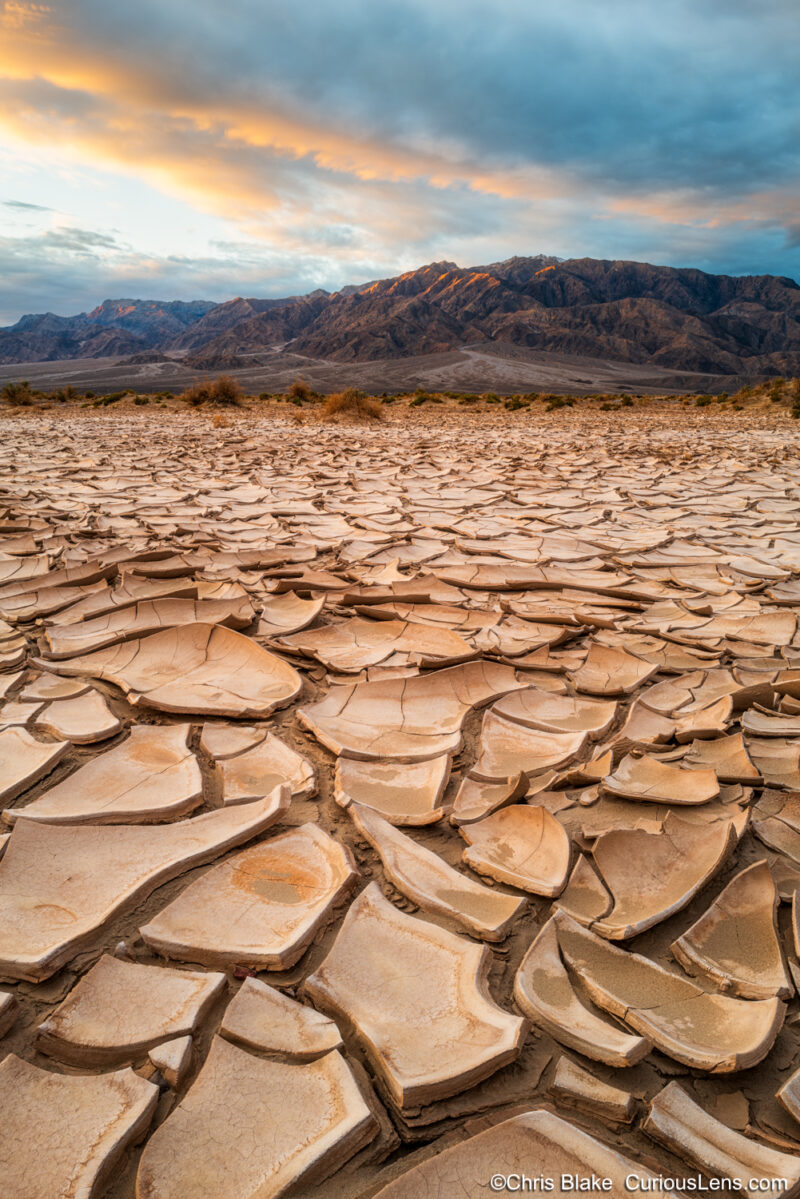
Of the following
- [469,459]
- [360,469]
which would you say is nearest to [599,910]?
[360,469]

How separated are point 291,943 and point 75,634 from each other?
1406 mm

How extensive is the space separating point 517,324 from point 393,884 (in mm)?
68630

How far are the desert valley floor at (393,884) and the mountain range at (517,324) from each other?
4271 cm

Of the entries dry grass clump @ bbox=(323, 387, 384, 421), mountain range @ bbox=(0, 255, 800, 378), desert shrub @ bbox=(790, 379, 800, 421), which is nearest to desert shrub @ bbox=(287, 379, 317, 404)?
dry grass clump @ bbox=(323, 387, 384, 421)

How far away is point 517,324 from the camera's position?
6259cm

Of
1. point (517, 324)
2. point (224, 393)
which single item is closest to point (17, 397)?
point (224, 393)

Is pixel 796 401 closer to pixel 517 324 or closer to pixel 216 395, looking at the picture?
pixel 216 395

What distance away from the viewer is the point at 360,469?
5.38 metres

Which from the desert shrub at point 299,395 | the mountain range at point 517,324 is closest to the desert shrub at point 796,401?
the desert shrub at point 299,395

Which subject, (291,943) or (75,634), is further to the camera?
(75,634)

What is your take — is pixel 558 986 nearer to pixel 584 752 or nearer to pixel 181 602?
pixel 584 752

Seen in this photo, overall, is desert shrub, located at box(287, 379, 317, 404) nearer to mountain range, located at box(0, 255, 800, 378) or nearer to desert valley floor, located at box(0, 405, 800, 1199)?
desert valley floor, located at box(0, 405, 800, 1199)

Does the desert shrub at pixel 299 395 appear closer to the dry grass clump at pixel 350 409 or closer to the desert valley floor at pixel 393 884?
the dry grass clump at pixel 350 409

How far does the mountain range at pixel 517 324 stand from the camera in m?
55.1
